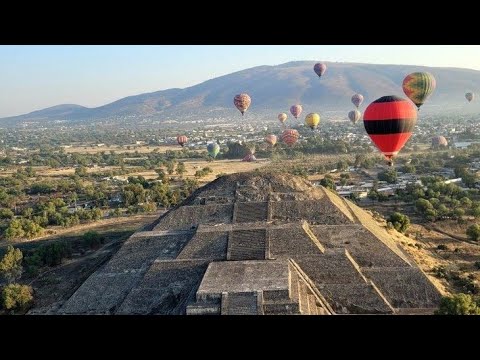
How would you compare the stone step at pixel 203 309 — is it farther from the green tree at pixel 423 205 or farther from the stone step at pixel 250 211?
the green tree at pixel 423 205

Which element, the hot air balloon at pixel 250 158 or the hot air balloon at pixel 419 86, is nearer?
the hot air balloon at pixel 419 86

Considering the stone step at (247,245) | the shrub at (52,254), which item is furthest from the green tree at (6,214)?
the stone step at (247,245)

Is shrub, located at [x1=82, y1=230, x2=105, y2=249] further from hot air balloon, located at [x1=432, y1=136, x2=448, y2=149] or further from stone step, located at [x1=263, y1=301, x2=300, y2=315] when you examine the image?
hot air balloon, located at [x1=432, y1=136, x2=448, y2=149]

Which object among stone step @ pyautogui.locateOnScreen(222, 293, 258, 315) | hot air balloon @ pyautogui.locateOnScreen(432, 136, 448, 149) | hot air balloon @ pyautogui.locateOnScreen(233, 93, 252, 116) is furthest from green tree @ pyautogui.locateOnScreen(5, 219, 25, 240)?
hot air balloon @ pyautogui.locateOnScreen(432, 136, 448, 149)

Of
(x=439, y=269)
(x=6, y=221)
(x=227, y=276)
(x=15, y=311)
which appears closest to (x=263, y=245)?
(x=227, y=276)

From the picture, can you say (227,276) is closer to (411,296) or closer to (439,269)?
(411,296)

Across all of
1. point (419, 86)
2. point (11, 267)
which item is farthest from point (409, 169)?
point (11, 267)
